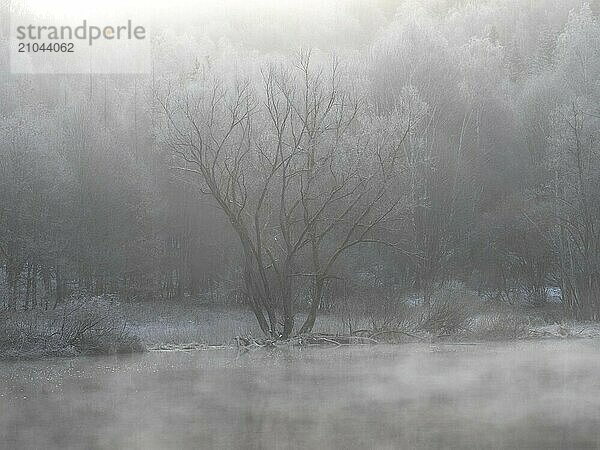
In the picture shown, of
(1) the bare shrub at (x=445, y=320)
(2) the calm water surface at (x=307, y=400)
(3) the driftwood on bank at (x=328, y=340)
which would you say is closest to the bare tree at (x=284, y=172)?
(3) the driftwood on bank at (x=328, y=340)

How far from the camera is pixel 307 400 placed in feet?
34.7

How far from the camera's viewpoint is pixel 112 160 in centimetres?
3162

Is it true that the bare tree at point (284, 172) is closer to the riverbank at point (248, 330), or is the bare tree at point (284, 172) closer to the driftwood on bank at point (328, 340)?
the driftwood on bank at point (328, 340)

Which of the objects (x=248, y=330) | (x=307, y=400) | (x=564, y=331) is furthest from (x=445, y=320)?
(x=307, y=400)

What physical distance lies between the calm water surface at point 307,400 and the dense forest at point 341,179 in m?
8.49

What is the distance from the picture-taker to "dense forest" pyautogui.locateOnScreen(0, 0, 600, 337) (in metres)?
25.8

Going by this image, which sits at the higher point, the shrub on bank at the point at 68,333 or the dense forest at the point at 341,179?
the dense forest at the point at 341,179

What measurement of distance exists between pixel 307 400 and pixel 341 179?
Answer: 1401 centimetres

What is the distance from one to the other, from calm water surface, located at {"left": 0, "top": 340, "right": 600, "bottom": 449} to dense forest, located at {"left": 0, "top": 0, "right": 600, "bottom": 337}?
8492mm

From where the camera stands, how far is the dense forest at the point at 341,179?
84.7 feet

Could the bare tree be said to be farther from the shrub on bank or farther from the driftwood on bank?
the shrub on bank

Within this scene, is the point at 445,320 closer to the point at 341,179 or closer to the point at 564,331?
the point at 564,331

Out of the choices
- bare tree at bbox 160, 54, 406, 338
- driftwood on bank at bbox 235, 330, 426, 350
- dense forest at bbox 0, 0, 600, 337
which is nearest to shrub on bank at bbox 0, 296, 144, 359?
driftwood on bank at bbox 235, 330, 426, 350

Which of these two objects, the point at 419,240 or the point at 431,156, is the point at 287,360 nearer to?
the point at 419,240
